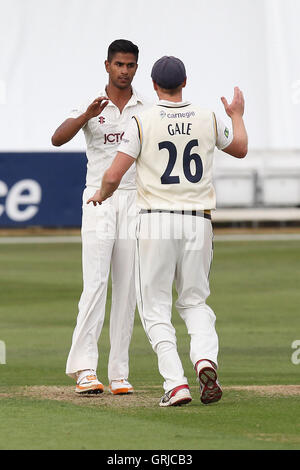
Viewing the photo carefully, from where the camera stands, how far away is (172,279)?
6504mm

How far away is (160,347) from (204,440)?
1.10 meters

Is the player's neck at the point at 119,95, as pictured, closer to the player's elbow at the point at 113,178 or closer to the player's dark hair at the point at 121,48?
the player's dark hair at the point at 121,48

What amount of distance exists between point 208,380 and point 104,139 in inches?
70.5

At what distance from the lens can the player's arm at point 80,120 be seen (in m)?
6.89

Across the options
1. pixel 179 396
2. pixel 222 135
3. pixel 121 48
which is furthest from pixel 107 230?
pixel 179 396

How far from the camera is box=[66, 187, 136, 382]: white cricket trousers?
7.09 metres

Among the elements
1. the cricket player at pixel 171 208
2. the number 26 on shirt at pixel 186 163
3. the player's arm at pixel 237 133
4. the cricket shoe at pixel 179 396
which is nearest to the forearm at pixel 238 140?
the player's arm at pixel 237 133

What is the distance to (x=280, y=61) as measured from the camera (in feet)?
86.9

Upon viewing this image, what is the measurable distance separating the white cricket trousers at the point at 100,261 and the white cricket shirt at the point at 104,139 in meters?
0.08

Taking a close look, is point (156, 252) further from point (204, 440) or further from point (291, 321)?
point (291, 321)

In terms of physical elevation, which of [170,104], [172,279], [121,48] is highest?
[121,48]

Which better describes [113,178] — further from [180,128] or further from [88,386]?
[88,386]

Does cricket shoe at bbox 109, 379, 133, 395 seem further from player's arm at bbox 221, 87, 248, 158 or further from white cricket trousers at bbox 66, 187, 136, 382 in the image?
player's arm at bbox 221, 87, 248, 158

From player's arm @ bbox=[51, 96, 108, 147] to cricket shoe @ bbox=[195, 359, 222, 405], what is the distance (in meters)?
1.71
